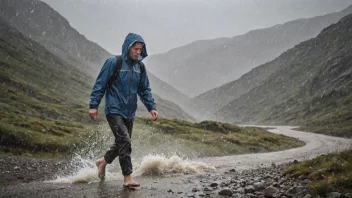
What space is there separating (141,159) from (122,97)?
14425 millimetres

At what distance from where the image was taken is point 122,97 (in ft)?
30.1

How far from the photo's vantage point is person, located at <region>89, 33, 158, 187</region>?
888cm

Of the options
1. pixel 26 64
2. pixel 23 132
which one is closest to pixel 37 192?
pixel 23 132

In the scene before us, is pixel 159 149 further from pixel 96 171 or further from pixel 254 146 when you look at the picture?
pixel 96 171

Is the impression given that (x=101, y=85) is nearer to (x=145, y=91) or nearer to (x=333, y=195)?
(x=145, y=91)

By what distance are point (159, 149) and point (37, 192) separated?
2529 centimetres

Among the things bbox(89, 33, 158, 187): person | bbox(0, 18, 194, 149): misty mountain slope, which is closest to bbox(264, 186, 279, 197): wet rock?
bbox(89, 33, 158, 187): person

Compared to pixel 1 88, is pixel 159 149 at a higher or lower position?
lower

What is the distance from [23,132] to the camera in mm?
28750

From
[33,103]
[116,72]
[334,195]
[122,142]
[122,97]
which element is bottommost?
[334,195]

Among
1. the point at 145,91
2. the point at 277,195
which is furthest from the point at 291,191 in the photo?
the point at 145,91

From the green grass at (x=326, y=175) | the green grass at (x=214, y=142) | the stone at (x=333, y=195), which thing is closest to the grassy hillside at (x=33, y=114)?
the green grass at (x=214, y=142)

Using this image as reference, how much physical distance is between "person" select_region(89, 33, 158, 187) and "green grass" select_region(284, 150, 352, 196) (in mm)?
4638

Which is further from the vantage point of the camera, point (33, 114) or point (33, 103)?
point (33, 103)
